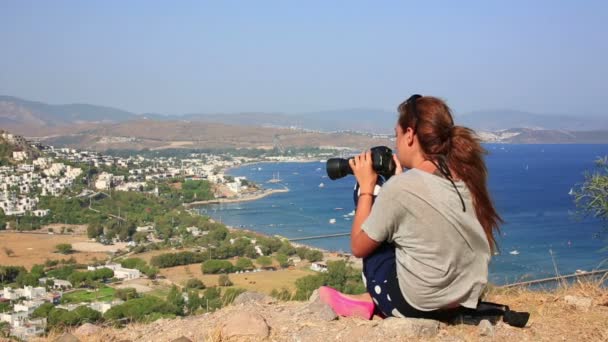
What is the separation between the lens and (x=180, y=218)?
31000 millimetres

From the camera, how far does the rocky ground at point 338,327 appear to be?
6.86ft

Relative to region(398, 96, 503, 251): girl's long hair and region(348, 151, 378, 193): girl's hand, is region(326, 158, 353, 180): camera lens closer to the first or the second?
region(348, 151, 378, 193): girl's hand

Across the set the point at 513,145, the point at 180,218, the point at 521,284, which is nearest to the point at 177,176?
the point at 180,218

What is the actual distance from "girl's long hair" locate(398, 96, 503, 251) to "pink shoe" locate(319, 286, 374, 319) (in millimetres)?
581

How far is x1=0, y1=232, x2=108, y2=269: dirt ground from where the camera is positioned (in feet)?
66.4

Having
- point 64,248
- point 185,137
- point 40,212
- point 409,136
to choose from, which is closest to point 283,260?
point 64,248

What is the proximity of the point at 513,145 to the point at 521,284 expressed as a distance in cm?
11237

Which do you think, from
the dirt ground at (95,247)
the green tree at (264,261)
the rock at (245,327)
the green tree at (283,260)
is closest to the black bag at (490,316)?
the rock at (245,327)

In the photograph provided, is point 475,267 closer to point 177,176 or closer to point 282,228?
point 282,228

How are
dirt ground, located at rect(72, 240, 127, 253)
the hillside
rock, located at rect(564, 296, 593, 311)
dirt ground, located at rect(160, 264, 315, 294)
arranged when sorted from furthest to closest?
the hillside < dirt ground, located at rect(72, 240, 127, 253) < dirt ground, located at rect(160, 264, 315, 294) < rock, located at rect(564, 296, 593, 311)

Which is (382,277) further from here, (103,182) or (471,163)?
(103,182)

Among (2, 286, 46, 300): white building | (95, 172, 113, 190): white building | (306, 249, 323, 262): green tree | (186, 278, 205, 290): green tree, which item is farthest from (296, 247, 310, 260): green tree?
(95, 172, 113, 190): white building

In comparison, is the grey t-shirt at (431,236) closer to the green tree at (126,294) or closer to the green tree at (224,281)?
the green tree at (126,294)

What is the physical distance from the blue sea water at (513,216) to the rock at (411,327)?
2.92m
